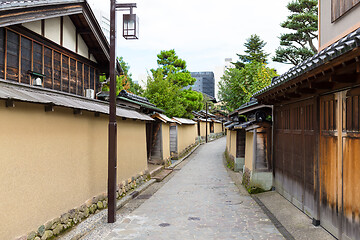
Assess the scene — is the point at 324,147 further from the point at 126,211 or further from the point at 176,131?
the point at 176,131

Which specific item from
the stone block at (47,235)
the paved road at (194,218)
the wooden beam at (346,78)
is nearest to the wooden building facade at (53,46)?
the stone block at (47,235)

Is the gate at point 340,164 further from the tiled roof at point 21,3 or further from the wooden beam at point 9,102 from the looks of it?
the tiled roof at point 21,3

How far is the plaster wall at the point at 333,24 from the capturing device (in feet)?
27.1

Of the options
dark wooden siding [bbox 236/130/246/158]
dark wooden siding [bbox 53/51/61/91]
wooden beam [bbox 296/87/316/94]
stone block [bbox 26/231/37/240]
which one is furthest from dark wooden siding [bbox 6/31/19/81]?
dark wooden siding [bbox 236/130/246/158]

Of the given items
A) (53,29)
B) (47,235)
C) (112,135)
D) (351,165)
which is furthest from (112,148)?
(351,165)

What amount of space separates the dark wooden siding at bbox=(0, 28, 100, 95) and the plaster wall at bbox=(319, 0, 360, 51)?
9.87 meters

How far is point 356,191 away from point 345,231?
3.39 ft

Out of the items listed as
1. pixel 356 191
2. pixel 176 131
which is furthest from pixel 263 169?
pixel 176 131

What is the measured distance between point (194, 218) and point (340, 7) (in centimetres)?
809

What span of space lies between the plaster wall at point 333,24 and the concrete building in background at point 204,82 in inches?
6686

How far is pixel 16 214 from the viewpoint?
575 centimetres

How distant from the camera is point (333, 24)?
9703 mm

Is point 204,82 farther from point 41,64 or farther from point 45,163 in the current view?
point 45,163

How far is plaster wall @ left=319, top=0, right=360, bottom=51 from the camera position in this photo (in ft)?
27.1
